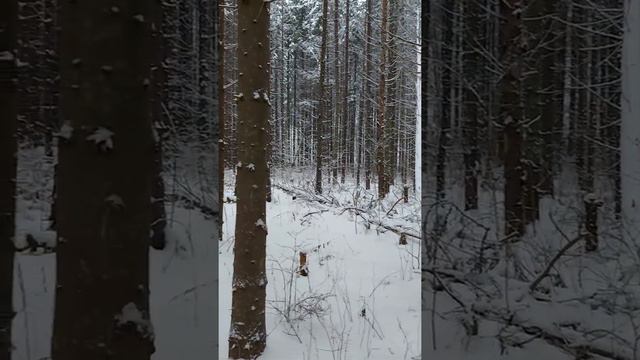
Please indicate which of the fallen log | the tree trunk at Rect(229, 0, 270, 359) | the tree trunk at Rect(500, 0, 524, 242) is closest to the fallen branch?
the tree trunk at Rect(500, 0, 524, 242)

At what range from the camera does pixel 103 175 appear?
1153mm

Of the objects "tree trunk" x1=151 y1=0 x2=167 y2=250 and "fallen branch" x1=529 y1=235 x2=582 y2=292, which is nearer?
"tree trunk" x1=151 y1=0 x2=167 y2=250

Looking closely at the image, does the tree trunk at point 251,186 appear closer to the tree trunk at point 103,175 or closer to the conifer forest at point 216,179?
the conifer forest at point 216,179

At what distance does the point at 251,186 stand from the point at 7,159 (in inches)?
59.9

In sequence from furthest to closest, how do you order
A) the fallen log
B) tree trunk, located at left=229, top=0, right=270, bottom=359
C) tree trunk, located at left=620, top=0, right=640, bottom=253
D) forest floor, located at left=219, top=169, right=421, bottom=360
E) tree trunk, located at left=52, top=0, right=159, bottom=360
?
the fallen log
tree trunk, located at left=229, top=0, right=270, bottom=359
forest floor, located at left=219, top=169, right=421, bottom=360
tree trunk, located at left=620, top=0, right=640, bottom=253
tree trunk, located at left=52, top=0, right=159, bottom=360

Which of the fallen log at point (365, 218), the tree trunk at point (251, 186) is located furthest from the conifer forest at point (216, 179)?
the tree trunk at point (251, 186)

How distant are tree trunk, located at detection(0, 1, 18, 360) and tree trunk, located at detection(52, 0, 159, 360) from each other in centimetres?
23

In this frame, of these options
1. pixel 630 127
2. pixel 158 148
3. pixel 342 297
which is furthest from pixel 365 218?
pixel 158 148

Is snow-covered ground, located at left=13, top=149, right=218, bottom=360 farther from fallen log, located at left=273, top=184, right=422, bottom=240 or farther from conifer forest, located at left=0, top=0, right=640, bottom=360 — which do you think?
fallen log, located at left=273, top=184, right=422, bottom=240

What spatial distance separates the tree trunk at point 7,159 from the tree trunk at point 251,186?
4.67ft

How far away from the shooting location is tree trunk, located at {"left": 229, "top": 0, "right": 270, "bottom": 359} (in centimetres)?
271

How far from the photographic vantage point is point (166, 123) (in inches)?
58.9

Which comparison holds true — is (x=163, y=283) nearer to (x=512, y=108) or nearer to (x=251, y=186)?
(x=512, y=108)

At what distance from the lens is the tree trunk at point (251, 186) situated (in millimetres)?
2711
